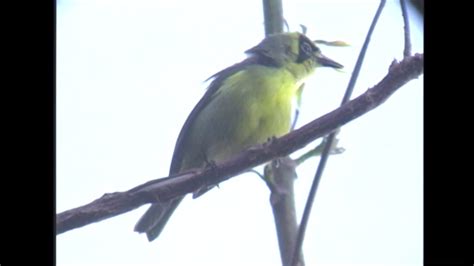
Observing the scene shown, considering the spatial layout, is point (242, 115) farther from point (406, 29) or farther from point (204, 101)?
point (406, 29)

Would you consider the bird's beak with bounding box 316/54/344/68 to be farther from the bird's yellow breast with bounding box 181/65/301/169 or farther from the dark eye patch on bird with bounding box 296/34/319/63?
the bird's yellow breast with bounding box 181/65/301/169

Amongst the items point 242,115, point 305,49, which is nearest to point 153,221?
point 242,115

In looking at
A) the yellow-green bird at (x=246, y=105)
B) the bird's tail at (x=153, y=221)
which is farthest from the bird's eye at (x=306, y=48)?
the bird's tail at (x=153, y=221)

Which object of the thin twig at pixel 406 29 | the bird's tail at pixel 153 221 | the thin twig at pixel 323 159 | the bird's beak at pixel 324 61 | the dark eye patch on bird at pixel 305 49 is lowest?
the thin twig at pixel 323 159

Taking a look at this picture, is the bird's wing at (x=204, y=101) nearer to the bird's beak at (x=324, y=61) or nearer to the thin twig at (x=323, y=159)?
the bird's beak at (x=324, y=61)

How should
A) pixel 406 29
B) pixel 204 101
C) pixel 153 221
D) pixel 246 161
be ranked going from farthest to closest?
pixel 204 101 → pixel 153 221 → pixel 246 161 → pixel 406 29

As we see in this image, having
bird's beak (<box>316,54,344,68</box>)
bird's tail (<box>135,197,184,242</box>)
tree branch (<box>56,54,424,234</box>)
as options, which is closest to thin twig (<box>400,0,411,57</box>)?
tree branch (<box>56,54,424,234</box>)

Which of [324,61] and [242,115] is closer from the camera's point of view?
[242,115]
